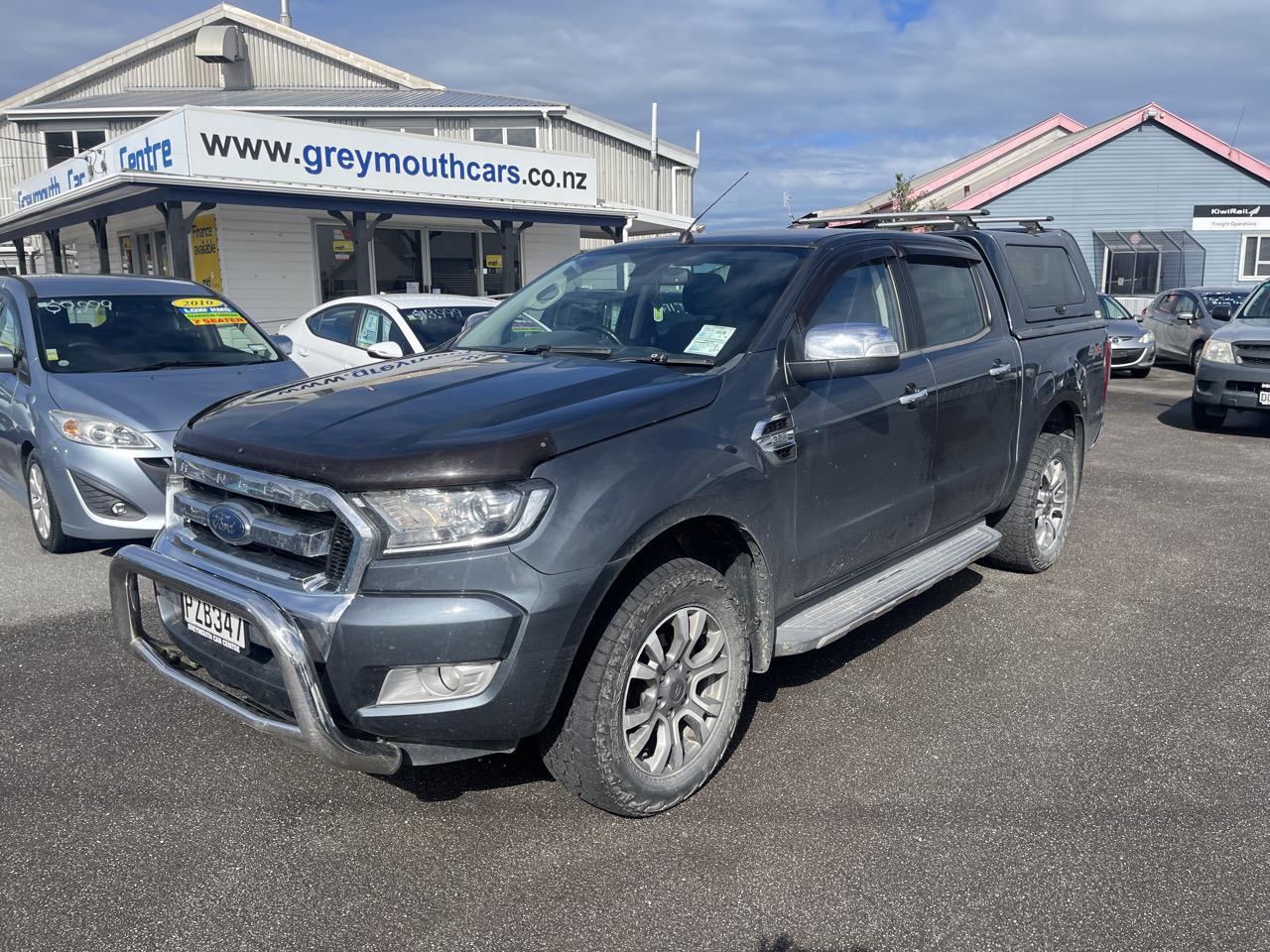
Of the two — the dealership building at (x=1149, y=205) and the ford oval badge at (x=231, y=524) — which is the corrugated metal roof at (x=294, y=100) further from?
the ford oval badge at (x=231, y=524)

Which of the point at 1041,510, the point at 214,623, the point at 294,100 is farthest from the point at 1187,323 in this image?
the point at 294,100

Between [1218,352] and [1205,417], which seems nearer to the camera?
[1218,352]

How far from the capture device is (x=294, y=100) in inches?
1073

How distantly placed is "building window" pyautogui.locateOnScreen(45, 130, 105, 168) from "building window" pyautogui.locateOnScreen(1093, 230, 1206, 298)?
2763 centimetres

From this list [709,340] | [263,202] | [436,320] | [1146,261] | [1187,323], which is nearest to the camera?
[709,340]

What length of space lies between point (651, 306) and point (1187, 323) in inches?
630

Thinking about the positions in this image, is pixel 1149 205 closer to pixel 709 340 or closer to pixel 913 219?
pixel 913 219

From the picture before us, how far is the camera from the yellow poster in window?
1697 centimetres

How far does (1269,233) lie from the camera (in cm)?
2894

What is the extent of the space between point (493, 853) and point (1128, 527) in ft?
18.6

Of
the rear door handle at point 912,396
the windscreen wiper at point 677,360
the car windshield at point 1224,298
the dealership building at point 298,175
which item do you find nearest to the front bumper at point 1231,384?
the car windshield at point 1224,298

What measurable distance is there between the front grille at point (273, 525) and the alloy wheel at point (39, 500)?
3432mm

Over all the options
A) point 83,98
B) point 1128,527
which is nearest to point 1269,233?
point 1128,527

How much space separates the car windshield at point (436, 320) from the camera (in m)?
9.98
